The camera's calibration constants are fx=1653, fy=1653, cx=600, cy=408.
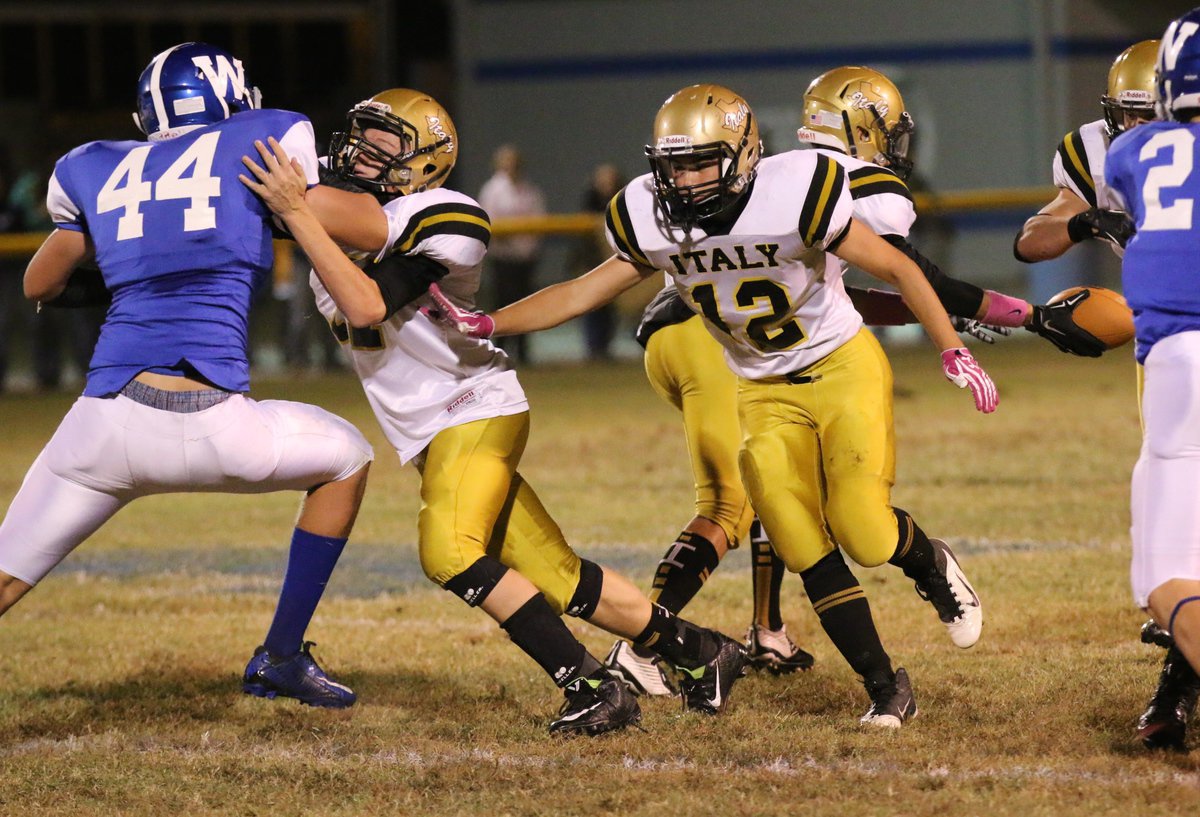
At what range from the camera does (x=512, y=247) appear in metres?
14.1

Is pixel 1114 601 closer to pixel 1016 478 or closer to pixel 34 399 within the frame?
pixel 1016 478

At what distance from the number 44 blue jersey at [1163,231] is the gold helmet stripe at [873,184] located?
3.04 ft

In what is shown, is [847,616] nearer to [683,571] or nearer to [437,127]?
[683,571]

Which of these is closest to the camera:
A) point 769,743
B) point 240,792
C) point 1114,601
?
point 240,792

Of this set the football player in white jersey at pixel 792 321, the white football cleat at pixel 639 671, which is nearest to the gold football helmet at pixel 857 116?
the football player in white jersey at pixel 792 321

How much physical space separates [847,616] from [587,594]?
2.24ft

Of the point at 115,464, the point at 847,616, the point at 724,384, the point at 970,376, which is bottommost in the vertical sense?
the point at 847,616

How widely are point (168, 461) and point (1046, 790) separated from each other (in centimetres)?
218

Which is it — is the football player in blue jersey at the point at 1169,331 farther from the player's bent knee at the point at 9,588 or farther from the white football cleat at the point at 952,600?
the player's bent knee at the point at 9,588

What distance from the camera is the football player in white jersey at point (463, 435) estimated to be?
421 centimetres

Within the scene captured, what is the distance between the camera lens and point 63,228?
166 inches

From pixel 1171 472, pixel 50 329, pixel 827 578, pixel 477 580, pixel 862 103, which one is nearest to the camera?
pixel 1171 472

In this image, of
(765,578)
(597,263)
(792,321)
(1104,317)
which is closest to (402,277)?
(792,321)

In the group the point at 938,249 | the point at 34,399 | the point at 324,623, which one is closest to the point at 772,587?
the point at 324,623
